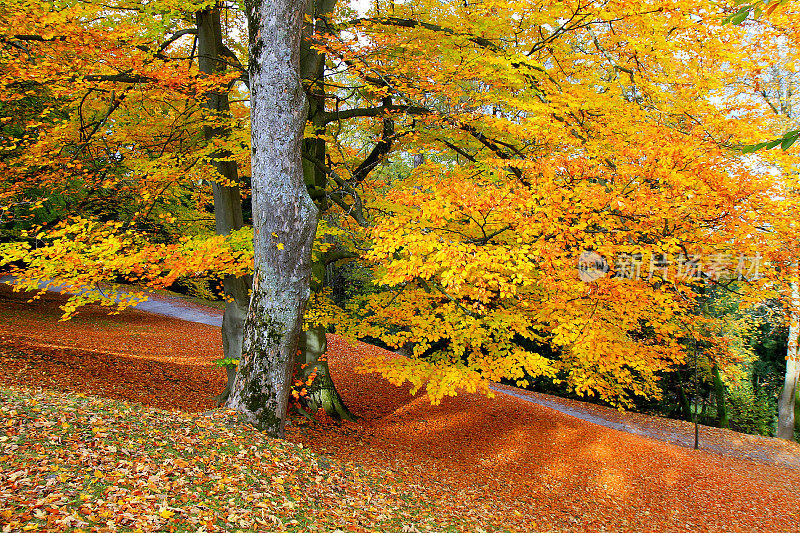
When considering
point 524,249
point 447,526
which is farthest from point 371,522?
point 524,249

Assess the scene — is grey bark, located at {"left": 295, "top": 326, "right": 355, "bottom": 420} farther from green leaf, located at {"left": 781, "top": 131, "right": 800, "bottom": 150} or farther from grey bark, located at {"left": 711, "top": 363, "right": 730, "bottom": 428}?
grey bark, located at {"left": 711, "top": 363, "right": 730, "bottom": 428}

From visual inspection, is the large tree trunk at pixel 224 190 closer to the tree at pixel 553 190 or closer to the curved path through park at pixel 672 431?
the tree at pixel 553 190

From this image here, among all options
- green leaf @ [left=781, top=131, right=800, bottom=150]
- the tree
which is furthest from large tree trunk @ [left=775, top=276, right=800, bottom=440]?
green leaf @ [left=781, top=131, right=800, bottom=150]

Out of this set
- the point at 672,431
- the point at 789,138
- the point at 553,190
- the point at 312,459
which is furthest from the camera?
the point at 672,431

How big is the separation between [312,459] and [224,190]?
4.92m

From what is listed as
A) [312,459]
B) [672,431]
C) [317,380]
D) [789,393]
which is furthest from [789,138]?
[789,393]

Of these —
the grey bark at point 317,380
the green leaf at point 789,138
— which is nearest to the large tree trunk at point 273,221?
the grey bark at point 317,380

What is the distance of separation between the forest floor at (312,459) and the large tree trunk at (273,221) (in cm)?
42

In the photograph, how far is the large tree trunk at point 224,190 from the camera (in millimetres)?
7238

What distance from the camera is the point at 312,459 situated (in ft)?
15.9

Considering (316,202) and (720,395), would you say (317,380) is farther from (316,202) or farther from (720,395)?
(720,395)

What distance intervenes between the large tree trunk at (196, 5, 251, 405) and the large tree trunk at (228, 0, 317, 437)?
248cm

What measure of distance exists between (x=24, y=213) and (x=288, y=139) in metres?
10.2

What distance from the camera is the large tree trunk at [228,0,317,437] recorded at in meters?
4.84
